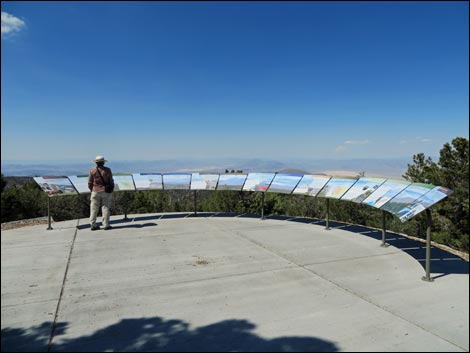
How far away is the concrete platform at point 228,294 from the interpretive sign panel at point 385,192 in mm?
1010

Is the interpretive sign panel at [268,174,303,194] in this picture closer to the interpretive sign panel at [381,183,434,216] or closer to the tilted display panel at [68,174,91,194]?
the interpretive sign panel at [381,183,434,216]

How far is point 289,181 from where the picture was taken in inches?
404

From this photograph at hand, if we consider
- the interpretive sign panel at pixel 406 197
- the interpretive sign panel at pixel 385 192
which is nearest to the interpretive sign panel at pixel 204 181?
the interpretive sign panel at pixel 385 192

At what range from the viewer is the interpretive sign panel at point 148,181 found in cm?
1054

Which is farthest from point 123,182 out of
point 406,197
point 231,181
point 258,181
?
point 406,197

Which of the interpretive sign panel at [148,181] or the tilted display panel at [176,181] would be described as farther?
the tilted display panel at [176,181]

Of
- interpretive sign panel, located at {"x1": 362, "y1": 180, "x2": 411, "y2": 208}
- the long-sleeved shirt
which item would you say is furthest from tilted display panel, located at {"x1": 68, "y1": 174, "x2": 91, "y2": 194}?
interpretive sign panel, located at {"x1": 362, "y1": 180, "x2": 411, "y2": 208}

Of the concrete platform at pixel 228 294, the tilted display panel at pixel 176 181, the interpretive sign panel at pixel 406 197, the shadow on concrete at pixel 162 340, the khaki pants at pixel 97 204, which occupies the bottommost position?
the shadow on concrete at pixel 162 340

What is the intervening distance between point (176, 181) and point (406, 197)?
6884 mm

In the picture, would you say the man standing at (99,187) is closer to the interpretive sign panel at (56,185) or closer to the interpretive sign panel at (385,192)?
the interpretive sign panel at (56,185)

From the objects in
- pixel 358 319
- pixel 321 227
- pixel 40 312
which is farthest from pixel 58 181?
pixel 358 319

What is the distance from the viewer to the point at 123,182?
34.6 ft

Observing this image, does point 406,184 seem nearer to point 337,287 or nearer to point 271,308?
point 337,287

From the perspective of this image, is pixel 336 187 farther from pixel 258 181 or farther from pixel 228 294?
pixel 228 294
